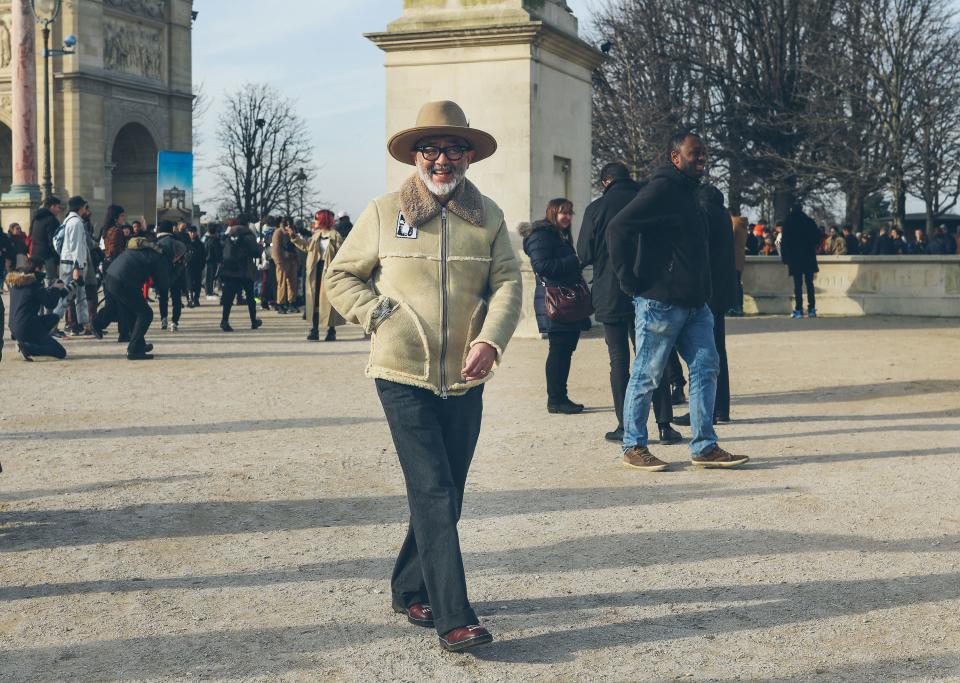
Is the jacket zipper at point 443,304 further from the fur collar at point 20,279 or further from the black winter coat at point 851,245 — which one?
the black winter coat at point 851,245

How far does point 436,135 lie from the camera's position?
4.96 meters

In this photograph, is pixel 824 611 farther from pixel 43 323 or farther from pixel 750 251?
pixel 750 251

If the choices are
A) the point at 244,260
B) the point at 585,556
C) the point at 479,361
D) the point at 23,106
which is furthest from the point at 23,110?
the point at 479,361

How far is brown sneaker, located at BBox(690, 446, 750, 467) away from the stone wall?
51.0 ft

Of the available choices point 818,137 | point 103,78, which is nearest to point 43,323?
point 818,137

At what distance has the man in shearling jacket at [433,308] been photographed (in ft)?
15.9

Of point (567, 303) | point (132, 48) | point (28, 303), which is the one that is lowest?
point (28, 303)

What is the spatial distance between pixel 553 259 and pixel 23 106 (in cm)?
3154

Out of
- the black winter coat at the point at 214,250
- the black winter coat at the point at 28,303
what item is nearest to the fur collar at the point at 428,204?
the black winter coat at the point at 28,303

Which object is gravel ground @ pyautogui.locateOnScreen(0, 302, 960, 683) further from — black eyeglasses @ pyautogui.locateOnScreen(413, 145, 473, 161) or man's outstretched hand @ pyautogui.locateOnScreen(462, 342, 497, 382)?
black eyeglasses @ pyautogui.locateOnScreen(413, 145, 473, 161)

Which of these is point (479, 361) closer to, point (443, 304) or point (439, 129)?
point (443, 304)

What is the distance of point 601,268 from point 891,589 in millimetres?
4262

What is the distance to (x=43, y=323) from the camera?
1491 centimetres

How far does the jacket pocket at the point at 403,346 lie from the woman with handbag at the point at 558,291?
5.29 m
